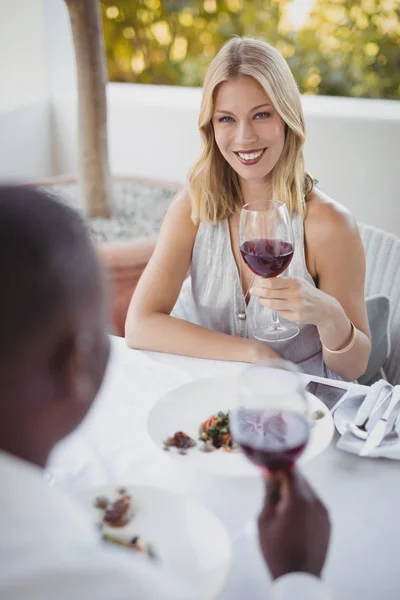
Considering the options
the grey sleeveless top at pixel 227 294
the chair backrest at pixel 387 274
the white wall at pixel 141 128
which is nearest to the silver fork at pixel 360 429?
the grey sleeveless top at pixel 227 294

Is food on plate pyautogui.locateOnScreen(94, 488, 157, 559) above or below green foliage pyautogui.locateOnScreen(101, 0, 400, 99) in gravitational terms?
below

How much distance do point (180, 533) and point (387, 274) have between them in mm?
1464

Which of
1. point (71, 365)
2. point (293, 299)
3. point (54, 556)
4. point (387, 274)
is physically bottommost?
point (387, 274)

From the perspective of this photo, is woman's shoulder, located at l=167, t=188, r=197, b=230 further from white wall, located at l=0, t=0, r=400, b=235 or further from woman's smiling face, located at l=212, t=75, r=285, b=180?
white wall, located at l=0, t=0, r=400, b=235

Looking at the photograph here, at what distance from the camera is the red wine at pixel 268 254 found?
5.94 ft

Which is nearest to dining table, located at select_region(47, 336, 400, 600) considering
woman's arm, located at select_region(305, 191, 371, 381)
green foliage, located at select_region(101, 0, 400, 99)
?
woman's arm, located at select_region(305, 191, 371, 381)

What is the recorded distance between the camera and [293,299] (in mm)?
1780

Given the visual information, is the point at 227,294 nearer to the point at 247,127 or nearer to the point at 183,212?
the point at 183,212

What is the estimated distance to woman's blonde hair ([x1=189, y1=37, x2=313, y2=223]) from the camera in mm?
2115

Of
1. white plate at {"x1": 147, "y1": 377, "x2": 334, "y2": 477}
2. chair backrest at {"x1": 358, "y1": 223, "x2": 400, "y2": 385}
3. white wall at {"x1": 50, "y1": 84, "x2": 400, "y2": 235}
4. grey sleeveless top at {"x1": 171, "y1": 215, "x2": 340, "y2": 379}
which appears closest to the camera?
white plate at {"x1": 147, "y1": 377, "x2": 334, "y2": 477}

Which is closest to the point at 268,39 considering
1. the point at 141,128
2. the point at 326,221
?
the point at 141,128

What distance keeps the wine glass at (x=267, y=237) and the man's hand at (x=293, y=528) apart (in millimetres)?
838

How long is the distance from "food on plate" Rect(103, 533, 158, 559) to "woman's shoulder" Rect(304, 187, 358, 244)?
1.26 meters

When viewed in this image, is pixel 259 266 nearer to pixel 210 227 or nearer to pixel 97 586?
pixel 210 227
